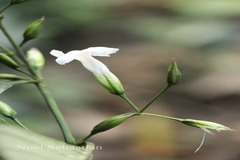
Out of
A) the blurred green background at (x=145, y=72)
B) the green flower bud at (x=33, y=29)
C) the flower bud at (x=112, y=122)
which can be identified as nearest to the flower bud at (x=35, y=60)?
the green flower bud at (x=33, y=29)

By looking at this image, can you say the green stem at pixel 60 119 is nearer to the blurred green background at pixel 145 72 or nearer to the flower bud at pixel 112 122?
the flower bud at pixel 112 122

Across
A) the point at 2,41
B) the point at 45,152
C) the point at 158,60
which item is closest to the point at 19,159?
the point at 45,152

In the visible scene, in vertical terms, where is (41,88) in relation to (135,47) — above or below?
above

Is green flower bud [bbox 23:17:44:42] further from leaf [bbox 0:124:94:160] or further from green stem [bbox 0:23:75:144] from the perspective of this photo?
leaf [bbox 0:124:94:160]

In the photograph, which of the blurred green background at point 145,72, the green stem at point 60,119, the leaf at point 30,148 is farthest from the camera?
the blurred green background at point 145,72

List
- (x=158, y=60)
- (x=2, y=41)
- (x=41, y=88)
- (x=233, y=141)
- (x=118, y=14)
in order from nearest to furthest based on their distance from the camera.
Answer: (x=41, y=88), (x=2, y=41), (x=233, y=141), (x=158, y=60), (x=118, y=14)

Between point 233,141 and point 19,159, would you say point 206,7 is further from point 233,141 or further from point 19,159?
point 19,159
